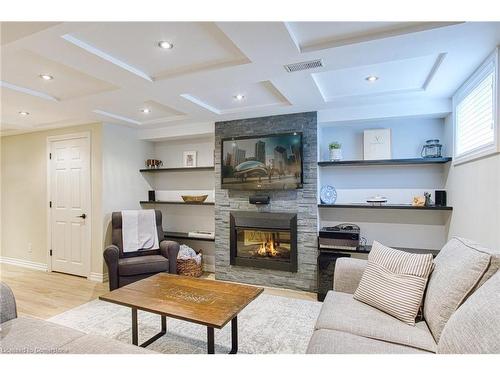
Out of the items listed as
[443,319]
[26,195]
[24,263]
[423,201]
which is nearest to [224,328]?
[443,319]

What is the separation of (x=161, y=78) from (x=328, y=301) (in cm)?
228

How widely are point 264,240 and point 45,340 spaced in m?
2.75

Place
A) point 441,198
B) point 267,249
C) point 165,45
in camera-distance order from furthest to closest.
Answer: point 267,249
point 441,198
point 165,45

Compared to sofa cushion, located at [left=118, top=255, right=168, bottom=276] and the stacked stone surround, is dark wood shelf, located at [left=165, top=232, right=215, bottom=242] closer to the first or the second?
the stacked stone surround

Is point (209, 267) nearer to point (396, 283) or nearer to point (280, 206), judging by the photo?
point (280, 206)

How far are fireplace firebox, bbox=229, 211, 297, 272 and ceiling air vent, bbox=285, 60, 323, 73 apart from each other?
188 centimetres

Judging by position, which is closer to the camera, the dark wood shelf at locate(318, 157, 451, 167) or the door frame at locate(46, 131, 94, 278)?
the dark wood shelf at locate(318, 157, 451, 167)

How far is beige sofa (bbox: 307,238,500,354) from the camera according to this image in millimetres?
1125

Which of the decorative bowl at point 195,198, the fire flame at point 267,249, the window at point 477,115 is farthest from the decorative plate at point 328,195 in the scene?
the decorative bowl at point 195,198

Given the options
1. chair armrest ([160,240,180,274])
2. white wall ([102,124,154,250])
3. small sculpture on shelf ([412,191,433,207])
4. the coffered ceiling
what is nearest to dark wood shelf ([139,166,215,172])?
white wall ([102,124,154,250])

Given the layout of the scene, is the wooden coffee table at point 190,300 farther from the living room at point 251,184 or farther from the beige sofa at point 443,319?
the beige sofa at point 443,319

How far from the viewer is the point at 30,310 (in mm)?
3006

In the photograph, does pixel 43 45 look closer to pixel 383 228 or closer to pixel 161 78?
pixel 161 78

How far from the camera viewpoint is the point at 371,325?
162 cm
